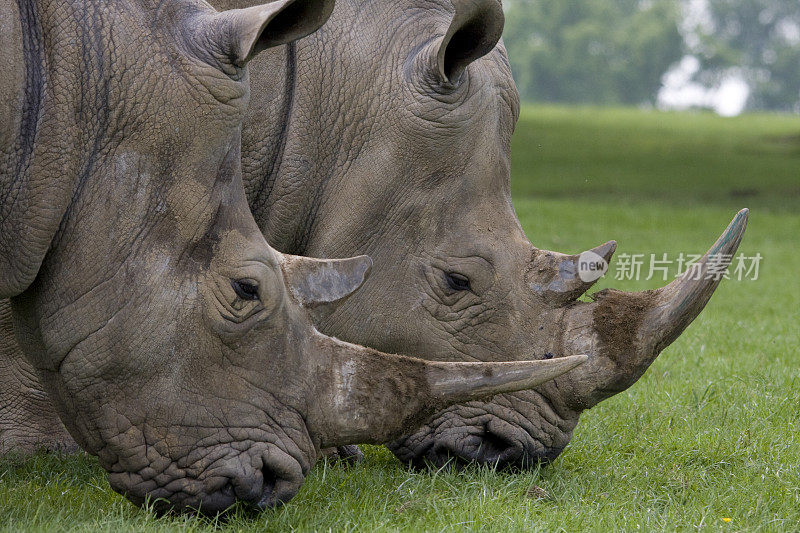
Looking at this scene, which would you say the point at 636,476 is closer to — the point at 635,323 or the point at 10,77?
the point at 635,323

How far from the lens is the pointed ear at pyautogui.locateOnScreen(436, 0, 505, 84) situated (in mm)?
4828

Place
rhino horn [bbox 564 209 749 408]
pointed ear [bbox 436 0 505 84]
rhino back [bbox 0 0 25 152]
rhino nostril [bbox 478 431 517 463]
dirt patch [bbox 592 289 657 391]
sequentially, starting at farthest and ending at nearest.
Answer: rhino nostril [bbox 478 431 517 463]
pointed ear [bbox 436 0 505 84]
dirt patch [bbox 592 289 657 391]
rhino horn [bbox 564 209 749 408]
rhino back [bbox 0 0 25 152]

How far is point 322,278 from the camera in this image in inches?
165

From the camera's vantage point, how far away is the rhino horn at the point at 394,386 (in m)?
3.96

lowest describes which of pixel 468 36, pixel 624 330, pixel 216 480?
pixel 216 480

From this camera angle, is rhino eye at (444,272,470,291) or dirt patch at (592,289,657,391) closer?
dirt patch at (592,289,657,391)

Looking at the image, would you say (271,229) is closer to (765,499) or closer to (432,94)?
(432,94)

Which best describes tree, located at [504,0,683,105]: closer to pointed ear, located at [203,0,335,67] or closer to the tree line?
the tree line

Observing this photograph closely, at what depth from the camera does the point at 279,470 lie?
3926 mm

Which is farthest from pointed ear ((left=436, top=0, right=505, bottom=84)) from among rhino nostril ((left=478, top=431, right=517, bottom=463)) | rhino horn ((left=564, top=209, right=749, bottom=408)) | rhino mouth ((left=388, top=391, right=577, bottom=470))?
rhino nostril ((left=478, top=431, right=517, bottom=463))

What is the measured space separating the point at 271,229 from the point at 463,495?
1.63 metres

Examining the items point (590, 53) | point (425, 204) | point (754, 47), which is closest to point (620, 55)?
point (590, 53)

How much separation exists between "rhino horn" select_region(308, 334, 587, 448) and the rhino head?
932mm

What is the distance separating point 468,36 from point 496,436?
1.76 metres
